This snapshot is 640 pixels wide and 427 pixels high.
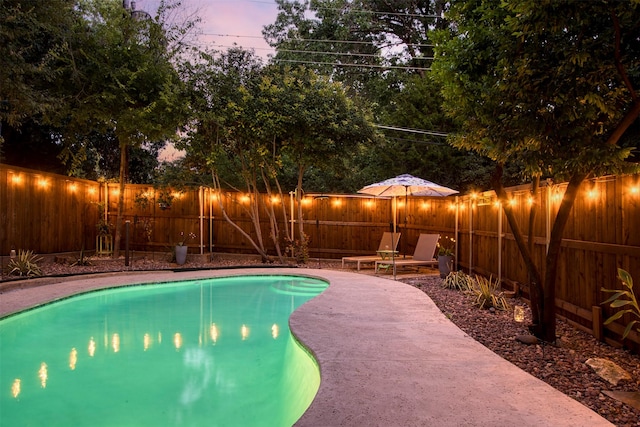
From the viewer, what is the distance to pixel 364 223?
543 inches

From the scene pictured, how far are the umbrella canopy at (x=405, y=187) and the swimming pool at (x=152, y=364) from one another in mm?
3379

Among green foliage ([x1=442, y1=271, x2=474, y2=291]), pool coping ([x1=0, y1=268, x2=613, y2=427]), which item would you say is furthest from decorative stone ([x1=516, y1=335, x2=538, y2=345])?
green foliage ([x1=442, y1=271, x2=474, y2=291])

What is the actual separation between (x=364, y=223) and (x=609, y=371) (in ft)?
33.2

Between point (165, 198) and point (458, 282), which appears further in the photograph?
point (165, 198)

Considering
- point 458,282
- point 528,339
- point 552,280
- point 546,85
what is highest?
point 546,85

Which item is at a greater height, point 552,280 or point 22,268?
point 552,280

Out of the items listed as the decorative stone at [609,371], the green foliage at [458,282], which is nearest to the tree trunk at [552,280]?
the decorative stone at [609,371]

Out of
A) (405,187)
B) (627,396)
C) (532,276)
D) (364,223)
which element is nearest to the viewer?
(627,396)

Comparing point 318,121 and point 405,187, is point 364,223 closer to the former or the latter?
point 405,187

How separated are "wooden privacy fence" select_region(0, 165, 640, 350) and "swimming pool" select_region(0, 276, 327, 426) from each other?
3216mm

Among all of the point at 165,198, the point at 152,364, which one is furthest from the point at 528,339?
the point at 165,198

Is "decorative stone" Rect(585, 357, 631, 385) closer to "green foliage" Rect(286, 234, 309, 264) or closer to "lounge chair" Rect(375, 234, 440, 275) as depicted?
"lounge chair" Rect(375, 234, 440, 275)

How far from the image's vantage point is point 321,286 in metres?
9.40

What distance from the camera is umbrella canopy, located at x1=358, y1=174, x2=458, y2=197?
9781 mm
